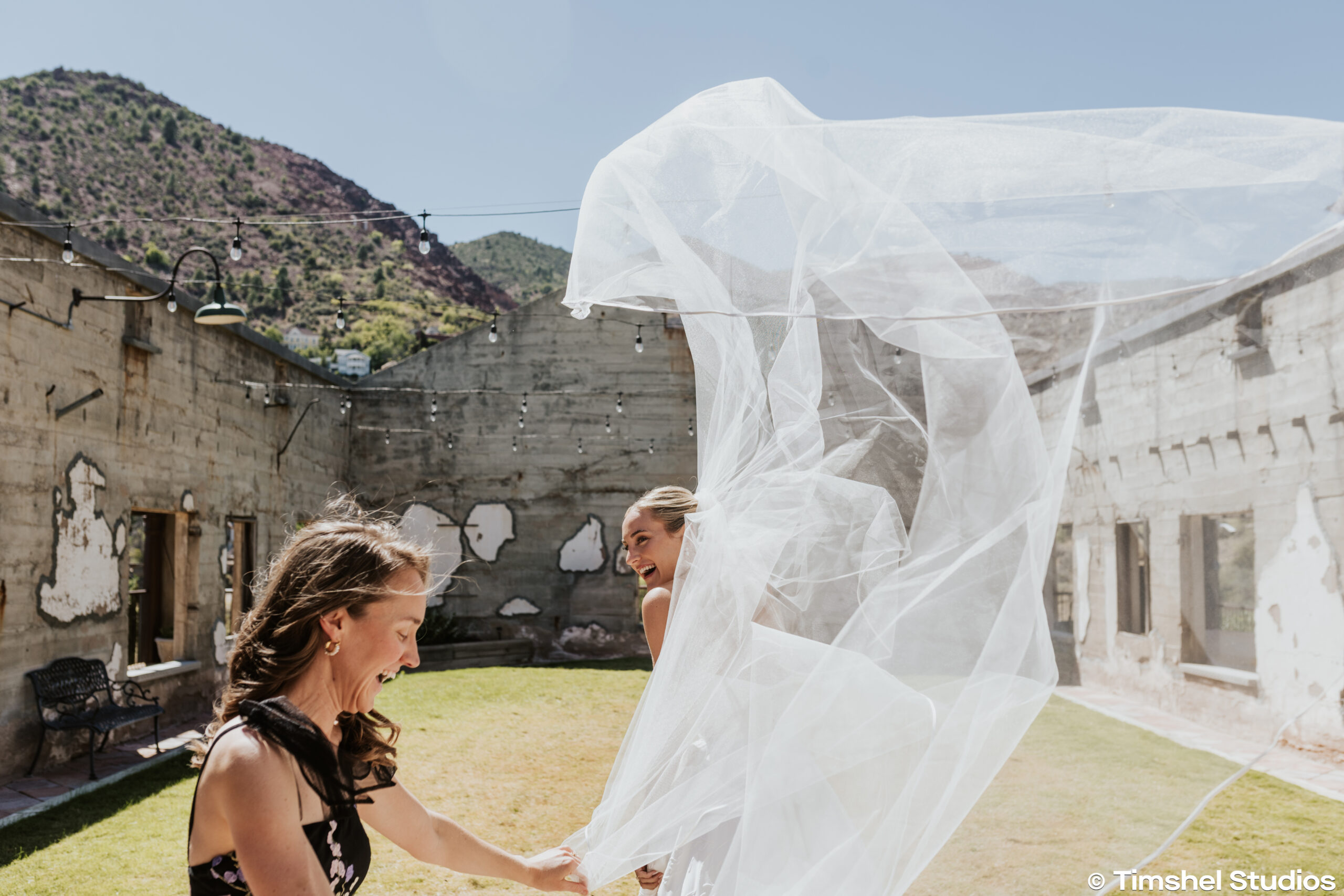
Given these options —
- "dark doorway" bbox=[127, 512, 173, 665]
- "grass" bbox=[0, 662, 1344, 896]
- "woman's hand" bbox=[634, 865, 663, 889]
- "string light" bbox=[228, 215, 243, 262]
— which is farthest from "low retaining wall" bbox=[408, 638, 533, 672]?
"woman's hand" bbox=[634, 865, 663, 889]

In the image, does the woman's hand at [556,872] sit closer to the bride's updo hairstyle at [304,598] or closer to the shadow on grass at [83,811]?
the bride's updo hairstyle at [304,598]

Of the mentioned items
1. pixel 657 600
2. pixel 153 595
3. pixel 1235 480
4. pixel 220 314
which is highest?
pixel 220 314

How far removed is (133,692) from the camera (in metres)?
Result: 8.41

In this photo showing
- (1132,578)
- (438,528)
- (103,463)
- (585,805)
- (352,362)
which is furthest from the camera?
(352,362)

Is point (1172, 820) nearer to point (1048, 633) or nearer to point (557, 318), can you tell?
point (1048, 633)

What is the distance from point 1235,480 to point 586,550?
14.7 metres

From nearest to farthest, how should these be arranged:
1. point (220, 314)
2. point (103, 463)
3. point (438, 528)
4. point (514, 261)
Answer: point (220, 314), point (103, 463), point (438, 528), point (514, 261)

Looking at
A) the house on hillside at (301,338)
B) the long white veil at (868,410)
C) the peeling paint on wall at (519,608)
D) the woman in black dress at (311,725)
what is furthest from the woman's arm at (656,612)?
the house on hillside at (301,338)

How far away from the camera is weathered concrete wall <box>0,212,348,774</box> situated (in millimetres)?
6883

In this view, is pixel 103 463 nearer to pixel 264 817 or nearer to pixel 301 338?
pixel 264 817

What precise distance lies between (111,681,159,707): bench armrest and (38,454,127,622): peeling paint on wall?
0.71 meters

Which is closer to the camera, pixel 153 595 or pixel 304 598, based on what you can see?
pixel 304 598

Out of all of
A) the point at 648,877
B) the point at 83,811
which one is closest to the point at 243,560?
the point at 83,811

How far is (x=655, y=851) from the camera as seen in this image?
2.22 meters
